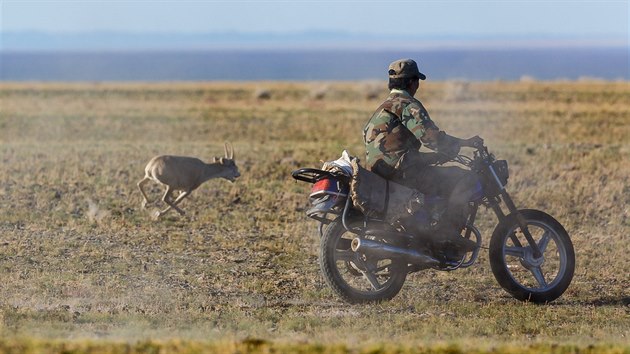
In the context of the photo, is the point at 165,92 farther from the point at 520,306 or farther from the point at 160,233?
the point at 520,306

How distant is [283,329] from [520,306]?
2.38 m

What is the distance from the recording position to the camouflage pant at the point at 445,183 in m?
9.57

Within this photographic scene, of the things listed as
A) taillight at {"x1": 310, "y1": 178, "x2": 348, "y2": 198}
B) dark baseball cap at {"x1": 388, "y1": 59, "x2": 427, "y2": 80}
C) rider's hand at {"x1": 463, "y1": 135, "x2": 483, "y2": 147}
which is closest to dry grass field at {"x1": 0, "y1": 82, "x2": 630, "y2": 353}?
taillight at {"x1": 310, "y1": 178, "x2": 348, "y2": 198}

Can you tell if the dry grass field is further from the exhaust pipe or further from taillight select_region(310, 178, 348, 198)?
taillight select_region(310, 178, 348, 198)

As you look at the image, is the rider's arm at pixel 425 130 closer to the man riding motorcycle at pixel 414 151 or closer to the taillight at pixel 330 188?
the man riding motorcycle at pixel 414 151

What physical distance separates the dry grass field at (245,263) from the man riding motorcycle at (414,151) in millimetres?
840

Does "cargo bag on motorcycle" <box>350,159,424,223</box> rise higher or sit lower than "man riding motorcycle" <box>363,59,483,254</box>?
lower

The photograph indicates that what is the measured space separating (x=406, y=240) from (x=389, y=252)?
22 centimetres

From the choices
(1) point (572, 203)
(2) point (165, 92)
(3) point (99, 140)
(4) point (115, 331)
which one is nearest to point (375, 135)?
(4) point (115, 331)

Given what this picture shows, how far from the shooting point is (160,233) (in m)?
14.1

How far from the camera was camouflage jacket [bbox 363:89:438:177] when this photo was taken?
369 inches

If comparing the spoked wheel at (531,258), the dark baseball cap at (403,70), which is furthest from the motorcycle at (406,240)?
the dark baseball cap at (403,70)

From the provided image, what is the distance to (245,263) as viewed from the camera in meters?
12.1

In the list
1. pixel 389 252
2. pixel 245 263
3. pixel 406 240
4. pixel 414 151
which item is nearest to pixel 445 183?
pixel 414 151
